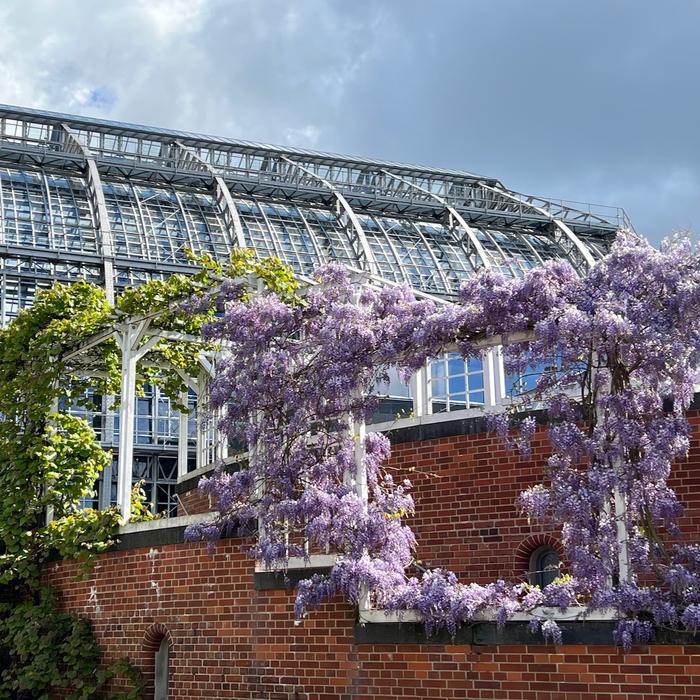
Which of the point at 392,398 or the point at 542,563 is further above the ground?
the point at 392,398

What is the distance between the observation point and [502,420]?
9.55 meters

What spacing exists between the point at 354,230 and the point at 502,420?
27.9m

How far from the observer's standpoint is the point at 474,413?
11.8 metres

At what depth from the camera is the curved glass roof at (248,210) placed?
1283 inches

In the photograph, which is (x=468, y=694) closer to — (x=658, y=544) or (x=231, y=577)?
(x=658, y=544)

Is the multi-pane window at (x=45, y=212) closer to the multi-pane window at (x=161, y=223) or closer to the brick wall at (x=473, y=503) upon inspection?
the multi-pane window at (x=161, y=223)

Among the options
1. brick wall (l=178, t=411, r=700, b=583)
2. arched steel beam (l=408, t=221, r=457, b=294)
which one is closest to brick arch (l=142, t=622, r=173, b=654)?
brick wall (l=178, t=411, r=700, b=583)

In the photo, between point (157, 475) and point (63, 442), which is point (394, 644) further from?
point (157, 475)

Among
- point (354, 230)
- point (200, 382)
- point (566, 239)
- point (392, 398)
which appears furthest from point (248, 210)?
point (200, 382)

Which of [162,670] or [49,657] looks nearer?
[162,670]

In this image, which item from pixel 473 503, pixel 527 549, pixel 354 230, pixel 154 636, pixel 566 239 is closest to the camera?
pixel 527 549

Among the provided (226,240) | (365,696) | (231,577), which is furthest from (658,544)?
(226,240)

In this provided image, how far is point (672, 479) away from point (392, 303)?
117 inches

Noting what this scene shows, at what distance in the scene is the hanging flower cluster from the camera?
8.73 meters
